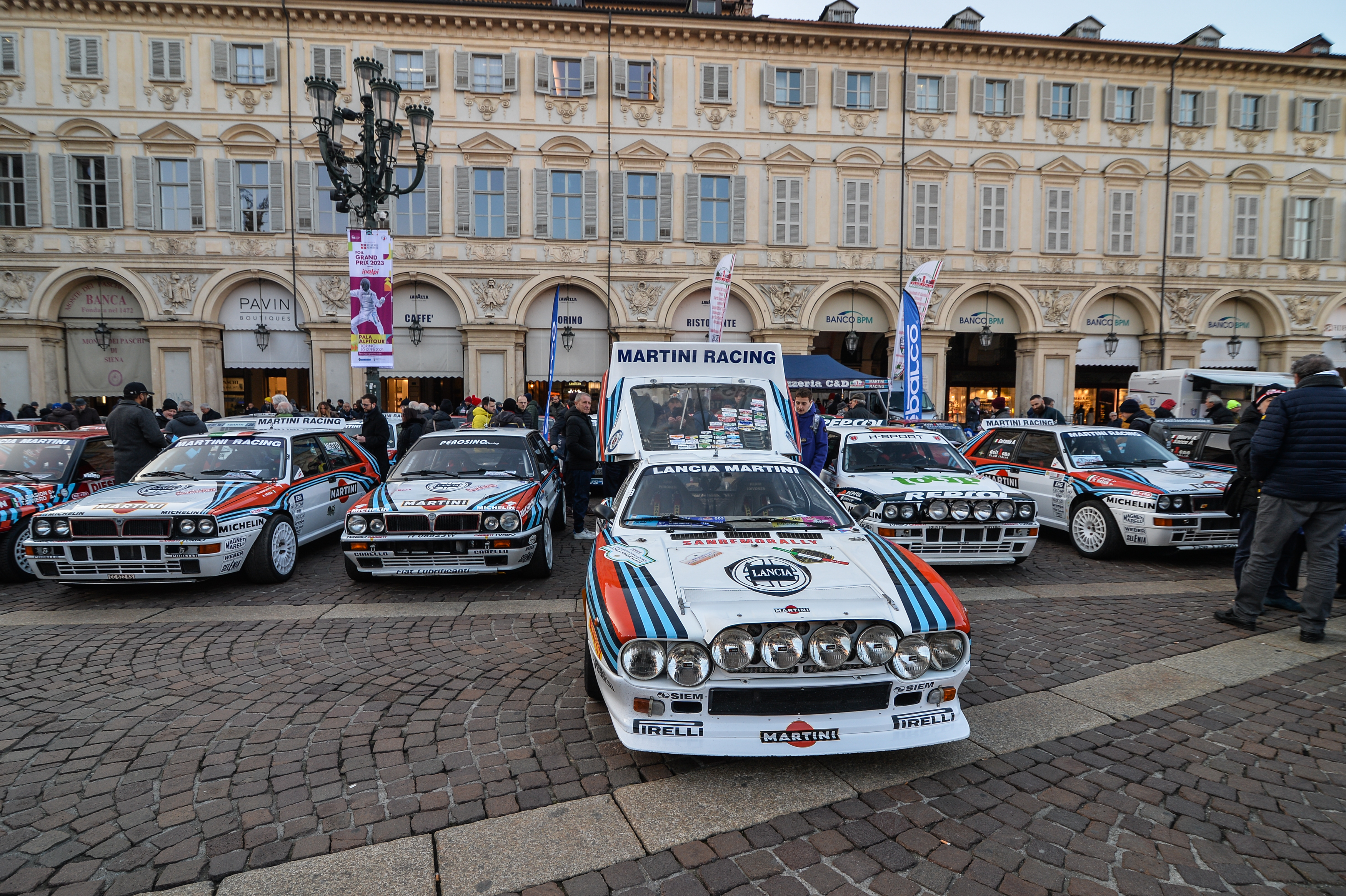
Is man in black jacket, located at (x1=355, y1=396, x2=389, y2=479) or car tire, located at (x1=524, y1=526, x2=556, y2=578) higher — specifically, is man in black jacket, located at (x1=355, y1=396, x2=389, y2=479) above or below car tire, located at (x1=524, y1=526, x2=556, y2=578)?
above

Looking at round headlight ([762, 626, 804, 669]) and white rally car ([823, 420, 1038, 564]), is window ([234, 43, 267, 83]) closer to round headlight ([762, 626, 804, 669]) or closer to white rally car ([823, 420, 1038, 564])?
white rally car ([823, 420, 1038, 564])

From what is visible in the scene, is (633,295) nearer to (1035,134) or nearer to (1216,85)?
(1035,134)

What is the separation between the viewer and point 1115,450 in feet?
27.5

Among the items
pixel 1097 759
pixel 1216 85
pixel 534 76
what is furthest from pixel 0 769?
pixel 1216 85

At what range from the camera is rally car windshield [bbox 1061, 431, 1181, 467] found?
325 inches

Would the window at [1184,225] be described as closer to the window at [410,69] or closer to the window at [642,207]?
the window at [642,207]

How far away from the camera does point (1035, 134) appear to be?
22.2 meters

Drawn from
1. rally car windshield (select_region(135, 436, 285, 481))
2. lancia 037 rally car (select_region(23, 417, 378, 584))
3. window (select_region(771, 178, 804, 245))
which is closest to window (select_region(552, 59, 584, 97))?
window (select_region(771, 178, 804, 245))

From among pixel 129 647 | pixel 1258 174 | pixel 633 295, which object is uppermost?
pixel 1258 174

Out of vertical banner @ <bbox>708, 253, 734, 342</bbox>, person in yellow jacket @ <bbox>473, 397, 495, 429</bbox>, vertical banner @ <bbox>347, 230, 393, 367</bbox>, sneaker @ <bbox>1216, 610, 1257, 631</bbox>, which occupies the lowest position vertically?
sneaker @ <bbox>1216, 610, 1257, 631</bbox>

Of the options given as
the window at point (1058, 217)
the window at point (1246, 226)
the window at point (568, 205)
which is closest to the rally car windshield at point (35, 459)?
the window at point (568, 205)

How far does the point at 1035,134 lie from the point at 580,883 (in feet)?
86.1

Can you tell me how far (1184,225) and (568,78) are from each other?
21.2m

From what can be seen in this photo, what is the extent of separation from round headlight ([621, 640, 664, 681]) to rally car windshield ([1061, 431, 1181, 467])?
737 cm
